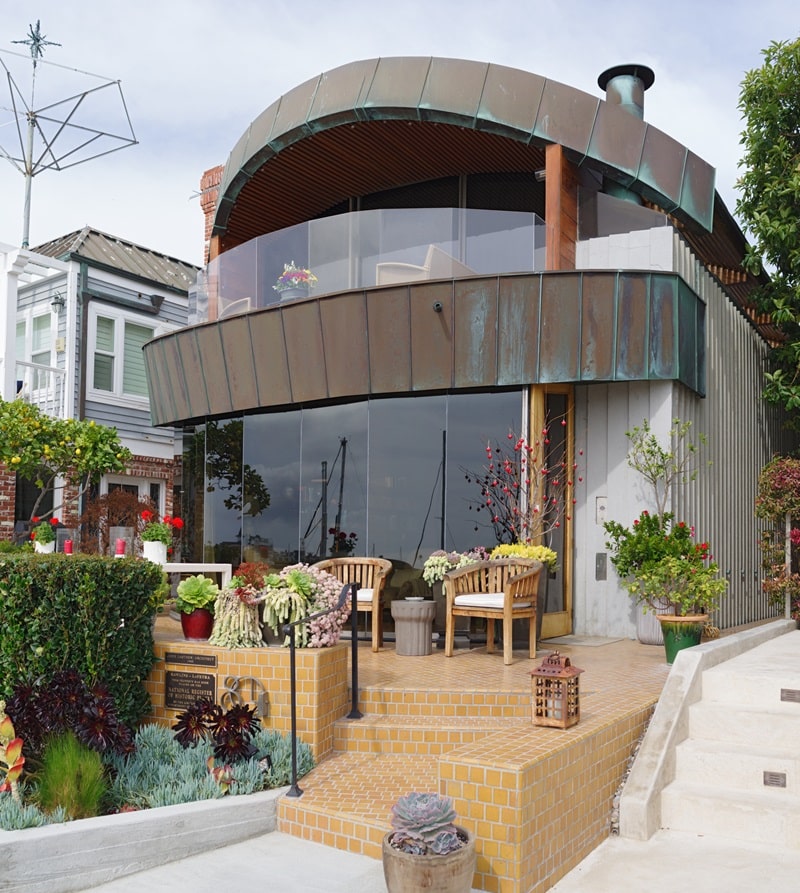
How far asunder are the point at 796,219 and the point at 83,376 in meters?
11.8

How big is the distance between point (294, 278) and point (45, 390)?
26.1 feet

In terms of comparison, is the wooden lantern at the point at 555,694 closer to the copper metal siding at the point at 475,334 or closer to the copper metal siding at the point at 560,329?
the copper metal siding at the point at 560,329

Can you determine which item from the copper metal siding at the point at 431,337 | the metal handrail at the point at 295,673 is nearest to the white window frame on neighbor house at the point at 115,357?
the copper metal siding at the point at 431,337

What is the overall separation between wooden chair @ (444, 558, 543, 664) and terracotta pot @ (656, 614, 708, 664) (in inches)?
46.2

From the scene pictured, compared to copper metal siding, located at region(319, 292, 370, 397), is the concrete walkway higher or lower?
lower

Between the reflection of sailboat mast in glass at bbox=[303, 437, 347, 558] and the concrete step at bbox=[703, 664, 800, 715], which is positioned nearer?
the concrete step at bbox=[703, 664, 800, 715]

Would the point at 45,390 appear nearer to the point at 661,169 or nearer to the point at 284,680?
the point at 661,169

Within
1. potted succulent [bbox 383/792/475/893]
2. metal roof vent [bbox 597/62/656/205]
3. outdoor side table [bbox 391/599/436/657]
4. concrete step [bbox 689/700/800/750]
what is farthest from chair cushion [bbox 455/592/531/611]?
metal roof vent [bbox 597/62/656/205]

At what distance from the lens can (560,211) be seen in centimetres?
970

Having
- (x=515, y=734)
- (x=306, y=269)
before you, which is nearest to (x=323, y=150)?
(x=306, y=269)

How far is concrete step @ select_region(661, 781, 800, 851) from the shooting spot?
206 inches

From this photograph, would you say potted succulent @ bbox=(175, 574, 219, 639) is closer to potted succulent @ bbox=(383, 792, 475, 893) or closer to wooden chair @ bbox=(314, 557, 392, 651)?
wooden chair @ bbox=(314, 557, 392, 651)

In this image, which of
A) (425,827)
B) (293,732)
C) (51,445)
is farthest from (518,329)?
(425,827)

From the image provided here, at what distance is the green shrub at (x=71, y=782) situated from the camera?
4.99 metres
